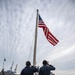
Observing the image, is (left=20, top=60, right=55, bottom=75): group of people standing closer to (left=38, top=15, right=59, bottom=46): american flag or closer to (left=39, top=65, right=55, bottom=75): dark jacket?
(left=39, top=65, right=55, bottom=75): dark jacket

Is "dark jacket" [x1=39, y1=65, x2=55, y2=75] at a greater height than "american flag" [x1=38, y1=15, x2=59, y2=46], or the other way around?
"american flag" [x1=38, y1=15, x2=59, y2=46]

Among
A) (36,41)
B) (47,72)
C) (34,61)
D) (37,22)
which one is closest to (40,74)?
(47,72)

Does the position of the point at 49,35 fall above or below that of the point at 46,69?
above

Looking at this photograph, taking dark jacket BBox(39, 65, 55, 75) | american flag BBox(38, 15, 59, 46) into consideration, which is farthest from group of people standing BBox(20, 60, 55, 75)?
american flag BBox(38, 15, 59, 46)

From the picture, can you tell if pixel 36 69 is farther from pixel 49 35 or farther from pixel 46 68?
pixel 49 35

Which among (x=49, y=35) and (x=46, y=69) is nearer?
(x=46, y=69)

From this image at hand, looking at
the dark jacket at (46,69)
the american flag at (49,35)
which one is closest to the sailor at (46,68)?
the dark jacket at (46,69)

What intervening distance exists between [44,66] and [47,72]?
376 mm

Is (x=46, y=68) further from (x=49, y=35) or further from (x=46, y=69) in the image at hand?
(x=49, y=35)

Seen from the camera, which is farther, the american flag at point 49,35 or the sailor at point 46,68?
the american flag at point 49,35

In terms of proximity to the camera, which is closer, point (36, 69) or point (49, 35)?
point (36, 69)

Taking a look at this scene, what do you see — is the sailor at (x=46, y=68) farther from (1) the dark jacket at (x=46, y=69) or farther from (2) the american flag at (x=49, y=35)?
(2) the american flag at (x=49, y=35)

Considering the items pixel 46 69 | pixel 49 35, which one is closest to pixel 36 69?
pixel 46 69

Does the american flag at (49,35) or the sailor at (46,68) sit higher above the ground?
the american flag at (49,35)
